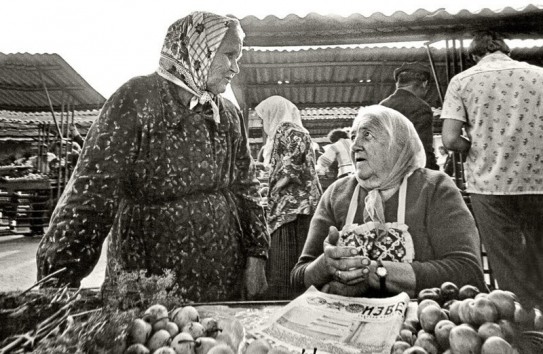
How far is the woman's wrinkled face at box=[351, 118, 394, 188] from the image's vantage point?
1.85 meters

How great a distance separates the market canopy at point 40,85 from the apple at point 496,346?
5828mm

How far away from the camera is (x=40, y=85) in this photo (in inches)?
265

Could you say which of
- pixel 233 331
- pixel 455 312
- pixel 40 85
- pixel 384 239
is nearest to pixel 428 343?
pixel 455 312

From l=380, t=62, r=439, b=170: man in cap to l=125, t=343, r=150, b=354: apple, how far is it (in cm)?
290

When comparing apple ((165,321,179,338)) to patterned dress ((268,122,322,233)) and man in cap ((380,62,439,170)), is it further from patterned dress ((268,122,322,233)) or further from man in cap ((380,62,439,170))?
man in cap ((380,62,439,170))

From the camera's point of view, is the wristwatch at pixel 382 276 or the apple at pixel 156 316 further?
the wristwatch at pixel 382 276

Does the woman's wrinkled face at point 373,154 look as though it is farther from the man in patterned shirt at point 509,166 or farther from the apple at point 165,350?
the apple at point 165,350

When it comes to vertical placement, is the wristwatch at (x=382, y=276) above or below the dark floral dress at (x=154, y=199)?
below

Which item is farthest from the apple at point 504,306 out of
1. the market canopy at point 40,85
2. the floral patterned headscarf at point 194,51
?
the market canopy at point 40,85

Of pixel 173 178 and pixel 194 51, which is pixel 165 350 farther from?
pixel 194 51

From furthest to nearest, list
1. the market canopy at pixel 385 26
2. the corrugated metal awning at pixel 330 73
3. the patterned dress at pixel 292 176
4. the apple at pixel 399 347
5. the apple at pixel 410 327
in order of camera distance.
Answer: the corrugated metal awning at pixel 330 73 < the market canopy at pixel 385 26 < the patterned dress at pixel 292 176 < the apple at pixel 410 327 < the apple at pixel 399 347

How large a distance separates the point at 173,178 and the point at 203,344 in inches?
35.1

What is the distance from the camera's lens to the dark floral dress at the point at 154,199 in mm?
1436

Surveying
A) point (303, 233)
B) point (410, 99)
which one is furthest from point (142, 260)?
point (410, 99)
